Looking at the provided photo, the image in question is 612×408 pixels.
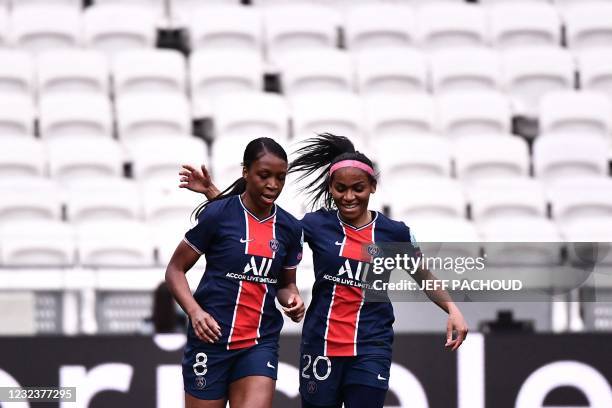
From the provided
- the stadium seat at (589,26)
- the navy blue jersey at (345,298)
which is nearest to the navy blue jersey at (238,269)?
the navy blue jersey at (345,298)

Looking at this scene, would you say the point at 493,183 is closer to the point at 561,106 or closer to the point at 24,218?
the point at 561,106

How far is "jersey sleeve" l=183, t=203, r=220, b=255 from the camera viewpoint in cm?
559

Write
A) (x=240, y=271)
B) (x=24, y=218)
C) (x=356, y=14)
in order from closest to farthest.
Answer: (x=240, y=271), (x=24, y=218), (x=356, y=14)

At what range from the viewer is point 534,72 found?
11.4 meters

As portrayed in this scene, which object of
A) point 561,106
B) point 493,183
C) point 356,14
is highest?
point 356,14

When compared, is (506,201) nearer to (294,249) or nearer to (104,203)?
(104,203)

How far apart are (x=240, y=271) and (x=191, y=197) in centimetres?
390

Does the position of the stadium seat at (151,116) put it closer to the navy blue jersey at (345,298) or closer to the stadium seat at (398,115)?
the stadium seat at (398,115)

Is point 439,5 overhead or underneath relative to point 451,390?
overhead

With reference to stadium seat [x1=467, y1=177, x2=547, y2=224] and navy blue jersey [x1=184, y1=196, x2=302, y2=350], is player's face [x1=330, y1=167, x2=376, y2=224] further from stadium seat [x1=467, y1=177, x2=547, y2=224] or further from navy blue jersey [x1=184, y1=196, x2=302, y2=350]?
stadium seat [x1=467, y1=177, x2=547, y2=224]

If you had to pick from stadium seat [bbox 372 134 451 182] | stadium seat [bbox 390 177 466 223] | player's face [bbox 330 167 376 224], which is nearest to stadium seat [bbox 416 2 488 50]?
stadium seat [bbox 372 134 451 182]

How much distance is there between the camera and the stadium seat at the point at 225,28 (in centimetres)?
1127

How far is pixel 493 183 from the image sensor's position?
32.9 ft

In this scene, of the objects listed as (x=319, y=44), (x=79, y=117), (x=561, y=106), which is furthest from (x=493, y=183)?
(x=79, y=117)
